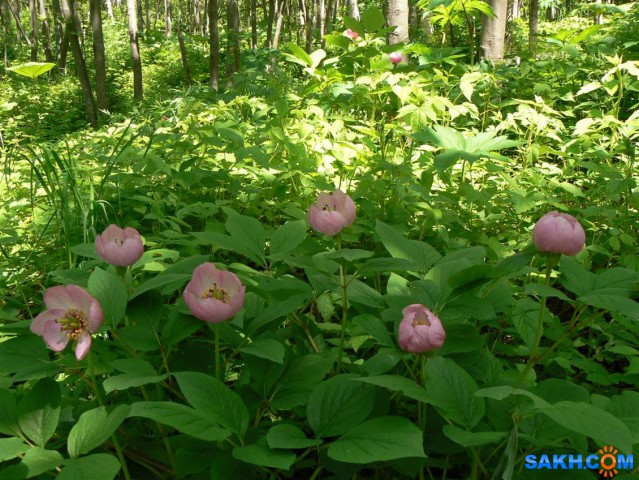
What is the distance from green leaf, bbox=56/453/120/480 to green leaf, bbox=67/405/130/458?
3 centimetres

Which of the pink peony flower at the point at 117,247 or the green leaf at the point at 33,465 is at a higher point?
the pink peony flower at the point at 117,247

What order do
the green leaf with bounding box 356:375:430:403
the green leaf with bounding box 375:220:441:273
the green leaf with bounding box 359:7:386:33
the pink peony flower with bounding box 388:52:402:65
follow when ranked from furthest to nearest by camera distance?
the pink peony flower with bounding box 388:52:402:65 → the green leaf with bounding box 359:7:386:33 → the green leaf with bounding box 375:220:441:273 → the green leaf with bounding box 356:375:430:403

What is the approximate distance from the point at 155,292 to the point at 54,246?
173cm

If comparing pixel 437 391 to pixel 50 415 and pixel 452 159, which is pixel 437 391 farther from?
pixel 452 159

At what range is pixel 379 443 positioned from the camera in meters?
0.74

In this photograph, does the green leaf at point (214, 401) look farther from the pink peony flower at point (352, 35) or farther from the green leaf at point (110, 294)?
the pink peony flower at point (352, 35)

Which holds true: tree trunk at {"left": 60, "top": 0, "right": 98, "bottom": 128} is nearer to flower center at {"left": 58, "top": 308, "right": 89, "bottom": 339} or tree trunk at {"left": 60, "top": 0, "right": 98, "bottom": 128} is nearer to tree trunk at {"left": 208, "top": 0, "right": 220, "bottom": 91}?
tree trunk at {"left": 208, "top": 0, "right": 220, "bottom": 91}

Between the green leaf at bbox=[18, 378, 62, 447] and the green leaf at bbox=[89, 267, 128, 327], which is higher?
the green leaf at bbox=[89, 267, 128, 327]

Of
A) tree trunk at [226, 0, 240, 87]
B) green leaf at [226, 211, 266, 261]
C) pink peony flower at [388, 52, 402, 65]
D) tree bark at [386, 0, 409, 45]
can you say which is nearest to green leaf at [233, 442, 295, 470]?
green leaf at [226, 211, 266, 261]

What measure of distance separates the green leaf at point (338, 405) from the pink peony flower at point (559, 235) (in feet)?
1.20

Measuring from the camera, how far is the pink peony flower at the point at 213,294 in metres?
0.86

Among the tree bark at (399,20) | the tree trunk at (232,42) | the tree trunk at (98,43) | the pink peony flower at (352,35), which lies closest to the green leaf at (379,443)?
the pink peony flower at (352,35)

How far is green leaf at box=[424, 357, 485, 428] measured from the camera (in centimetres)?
80


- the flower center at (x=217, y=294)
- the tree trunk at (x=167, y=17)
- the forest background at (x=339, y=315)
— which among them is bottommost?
the forest background at (x=339, y=315)
